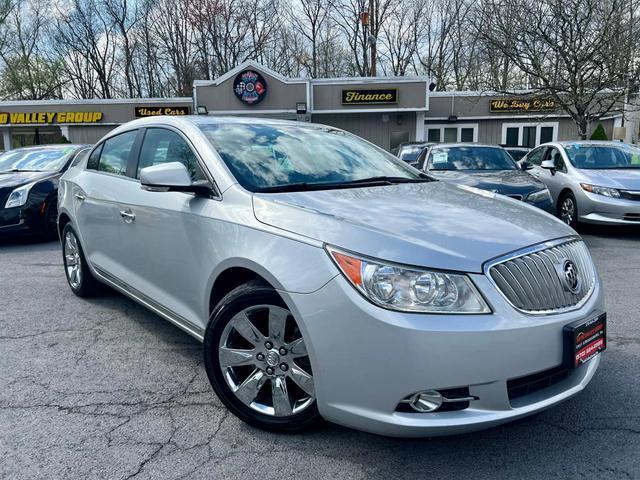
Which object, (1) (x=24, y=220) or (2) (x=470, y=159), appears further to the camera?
(2) (x=470, y=159)

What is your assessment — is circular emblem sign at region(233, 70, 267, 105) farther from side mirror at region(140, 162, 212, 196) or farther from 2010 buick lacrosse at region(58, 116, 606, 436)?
side mirror at region(140, 162, 212, 196)

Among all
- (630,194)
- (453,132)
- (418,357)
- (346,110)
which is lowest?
(418,357)

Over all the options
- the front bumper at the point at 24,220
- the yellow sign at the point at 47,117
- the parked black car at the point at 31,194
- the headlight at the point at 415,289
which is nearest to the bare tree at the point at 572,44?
the parked black car at the point at 31,194

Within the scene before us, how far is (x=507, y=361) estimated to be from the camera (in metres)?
2.07

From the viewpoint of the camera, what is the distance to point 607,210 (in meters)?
7.66

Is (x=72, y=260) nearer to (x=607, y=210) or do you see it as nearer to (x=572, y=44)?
(x=607, y=210)

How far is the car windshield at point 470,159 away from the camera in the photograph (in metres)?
8.57

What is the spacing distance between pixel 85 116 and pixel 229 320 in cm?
2449

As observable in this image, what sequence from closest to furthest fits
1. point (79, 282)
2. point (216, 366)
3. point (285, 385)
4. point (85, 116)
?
point (285, 385)
point (216, 366)
point (79, 282)
point (85, 116)

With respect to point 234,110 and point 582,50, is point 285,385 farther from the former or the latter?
point 234,110

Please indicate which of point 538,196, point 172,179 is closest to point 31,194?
point 172,179

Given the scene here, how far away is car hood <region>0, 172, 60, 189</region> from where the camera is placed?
25.2 feet

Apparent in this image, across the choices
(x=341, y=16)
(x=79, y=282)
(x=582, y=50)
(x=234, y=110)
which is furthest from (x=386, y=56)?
(x=79, y=282)

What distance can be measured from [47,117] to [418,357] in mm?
26476
